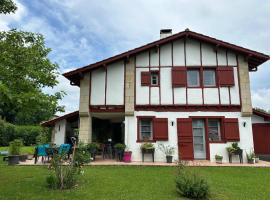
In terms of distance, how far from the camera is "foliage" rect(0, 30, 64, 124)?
20.7 ft

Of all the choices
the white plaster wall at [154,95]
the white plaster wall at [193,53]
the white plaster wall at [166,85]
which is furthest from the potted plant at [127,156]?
the white plaster wall at [193,53]

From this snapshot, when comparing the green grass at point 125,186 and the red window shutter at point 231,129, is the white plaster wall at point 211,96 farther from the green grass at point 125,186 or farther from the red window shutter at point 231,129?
the green grass at point 125,186

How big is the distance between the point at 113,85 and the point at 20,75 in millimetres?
7683

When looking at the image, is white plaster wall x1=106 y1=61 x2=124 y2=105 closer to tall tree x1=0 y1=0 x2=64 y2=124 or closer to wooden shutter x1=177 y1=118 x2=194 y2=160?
wooden shutter x1=177 y1=118 x2=194 y2=160

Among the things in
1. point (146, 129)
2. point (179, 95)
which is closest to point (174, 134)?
point (146, 129)

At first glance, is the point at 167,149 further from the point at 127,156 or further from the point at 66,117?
the point at 66,117

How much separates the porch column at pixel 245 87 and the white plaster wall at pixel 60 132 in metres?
10.7

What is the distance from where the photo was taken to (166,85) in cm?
1401

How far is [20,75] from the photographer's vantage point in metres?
6.57

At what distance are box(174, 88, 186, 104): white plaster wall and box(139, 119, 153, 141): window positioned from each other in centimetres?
187

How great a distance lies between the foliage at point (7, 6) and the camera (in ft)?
23.8

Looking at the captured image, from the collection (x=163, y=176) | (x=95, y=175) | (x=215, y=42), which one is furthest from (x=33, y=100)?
(x=215, y=42)

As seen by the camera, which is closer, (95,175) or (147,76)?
(95,175)

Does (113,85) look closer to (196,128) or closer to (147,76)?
(147,76)
